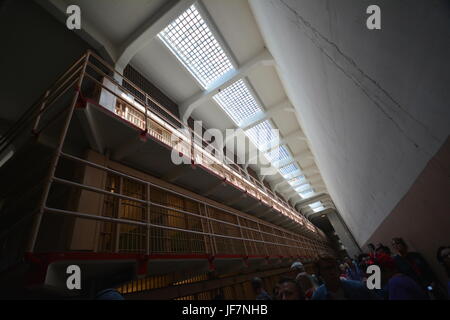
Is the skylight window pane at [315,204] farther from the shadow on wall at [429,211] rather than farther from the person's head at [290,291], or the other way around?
the person's head at [290,291]

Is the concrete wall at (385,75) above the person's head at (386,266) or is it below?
above

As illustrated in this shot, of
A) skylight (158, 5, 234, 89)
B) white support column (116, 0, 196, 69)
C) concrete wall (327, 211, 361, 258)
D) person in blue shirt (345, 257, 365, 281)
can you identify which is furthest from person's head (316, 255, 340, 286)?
concrete wall (327, 211, 361, 258)

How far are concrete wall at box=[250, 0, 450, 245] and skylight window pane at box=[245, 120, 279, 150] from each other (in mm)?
7984

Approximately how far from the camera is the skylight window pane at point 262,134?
36.5 feet

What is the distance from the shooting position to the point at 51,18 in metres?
4.68

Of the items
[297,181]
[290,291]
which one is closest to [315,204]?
[297,181]

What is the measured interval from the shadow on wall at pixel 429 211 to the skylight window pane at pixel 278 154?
10407mm

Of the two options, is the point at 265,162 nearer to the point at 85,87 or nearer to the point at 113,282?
the point at 85,87

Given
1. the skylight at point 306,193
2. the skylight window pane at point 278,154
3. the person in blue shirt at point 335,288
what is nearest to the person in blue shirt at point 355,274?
the person in blue shirt at point 335,288

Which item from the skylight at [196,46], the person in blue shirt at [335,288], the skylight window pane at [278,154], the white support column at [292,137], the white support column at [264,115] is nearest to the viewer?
the person in blue shirt at [335,288]

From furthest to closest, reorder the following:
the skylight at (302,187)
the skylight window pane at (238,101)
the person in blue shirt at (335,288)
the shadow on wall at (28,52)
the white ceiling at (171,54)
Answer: the skylight at (302,187)
the skylight window pane at (238,101)
the white ceiling at (171,54)
the shadow on wall at (28,52)
the person in blue shirt at (335,288)

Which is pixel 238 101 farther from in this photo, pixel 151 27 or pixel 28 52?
pixel 28 52

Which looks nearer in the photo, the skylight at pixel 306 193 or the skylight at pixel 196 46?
the skylight at pixel 196 46

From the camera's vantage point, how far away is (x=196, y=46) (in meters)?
7.04
